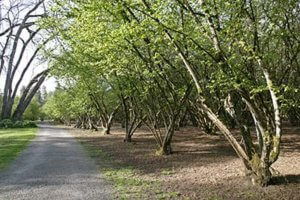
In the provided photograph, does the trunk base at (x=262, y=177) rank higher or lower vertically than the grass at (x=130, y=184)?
higher

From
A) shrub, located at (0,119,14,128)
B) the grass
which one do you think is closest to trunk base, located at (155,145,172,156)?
the grass

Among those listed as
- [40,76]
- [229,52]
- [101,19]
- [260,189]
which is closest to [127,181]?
[260,189]

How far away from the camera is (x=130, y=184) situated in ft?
27.7

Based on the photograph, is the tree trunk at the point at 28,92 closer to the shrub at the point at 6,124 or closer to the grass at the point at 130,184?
the shrub at the point at 6,124

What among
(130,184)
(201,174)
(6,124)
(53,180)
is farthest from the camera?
(6,124)

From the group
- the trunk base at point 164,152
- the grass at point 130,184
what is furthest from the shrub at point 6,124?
the grass at point 130,184

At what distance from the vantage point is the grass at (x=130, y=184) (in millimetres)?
7344

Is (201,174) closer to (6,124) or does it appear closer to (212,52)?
(212,52)

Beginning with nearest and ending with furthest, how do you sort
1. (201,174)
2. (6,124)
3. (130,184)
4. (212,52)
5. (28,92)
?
1. (212,52)
2. (130,184)
3. (201,174)
4. (6,124)
5. (28,92)

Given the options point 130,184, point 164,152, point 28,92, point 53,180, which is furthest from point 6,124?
point 130,184

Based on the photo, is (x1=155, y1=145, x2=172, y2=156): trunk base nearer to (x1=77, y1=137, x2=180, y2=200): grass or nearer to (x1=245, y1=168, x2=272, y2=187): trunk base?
(x1=77, y1=137, x2=180, y2=200): grass

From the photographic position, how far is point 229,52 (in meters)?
8.20

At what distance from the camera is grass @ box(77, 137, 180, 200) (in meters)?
7.34

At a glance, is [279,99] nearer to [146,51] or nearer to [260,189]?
[260,189]
